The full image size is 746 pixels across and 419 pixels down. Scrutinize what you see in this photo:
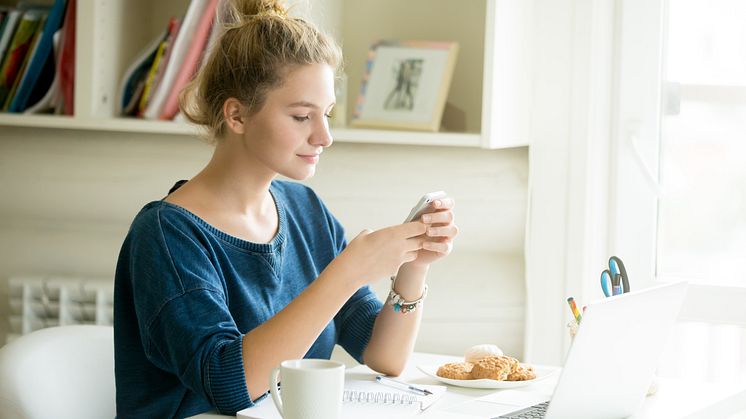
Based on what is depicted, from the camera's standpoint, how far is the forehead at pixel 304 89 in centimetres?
153

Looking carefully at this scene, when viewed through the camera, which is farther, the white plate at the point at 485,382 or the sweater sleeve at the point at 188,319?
the white plate at the point at 485,382

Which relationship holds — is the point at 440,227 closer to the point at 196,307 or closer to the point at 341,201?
the point at 196,307

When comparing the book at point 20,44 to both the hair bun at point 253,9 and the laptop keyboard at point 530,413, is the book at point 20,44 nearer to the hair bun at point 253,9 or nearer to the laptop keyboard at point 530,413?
the hair bun at point 253,9

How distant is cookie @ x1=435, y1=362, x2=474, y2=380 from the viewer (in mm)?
1476

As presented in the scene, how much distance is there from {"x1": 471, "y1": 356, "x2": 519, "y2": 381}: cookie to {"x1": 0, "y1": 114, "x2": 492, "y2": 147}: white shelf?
0.59 m

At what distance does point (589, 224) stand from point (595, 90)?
0.28m

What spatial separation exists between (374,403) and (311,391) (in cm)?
26

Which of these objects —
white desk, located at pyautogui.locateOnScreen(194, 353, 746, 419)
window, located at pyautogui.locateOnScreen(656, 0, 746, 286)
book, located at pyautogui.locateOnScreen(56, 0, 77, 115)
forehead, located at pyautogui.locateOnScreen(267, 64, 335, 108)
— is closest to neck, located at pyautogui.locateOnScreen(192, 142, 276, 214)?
forehead, located at pyautogui.locateOnScreen(267, 64, 335, 108)

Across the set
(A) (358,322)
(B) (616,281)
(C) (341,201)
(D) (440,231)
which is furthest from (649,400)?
(C) (341,201)

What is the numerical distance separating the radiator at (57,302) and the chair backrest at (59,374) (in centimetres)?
58

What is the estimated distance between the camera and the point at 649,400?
1437 mm

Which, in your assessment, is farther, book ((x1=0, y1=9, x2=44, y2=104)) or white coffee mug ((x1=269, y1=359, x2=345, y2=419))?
book ((x1=0, y1=9, x2=44, y2=104))

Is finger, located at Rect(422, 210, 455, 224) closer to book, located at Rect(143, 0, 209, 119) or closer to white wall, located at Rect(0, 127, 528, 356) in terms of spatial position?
white wall, located at Rect(0, 127, 528, 356)

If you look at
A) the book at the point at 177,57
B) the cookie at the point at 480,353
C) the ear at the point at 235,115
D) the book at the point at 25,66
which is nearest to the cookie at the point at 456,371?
the cookie at the point at 480,353
